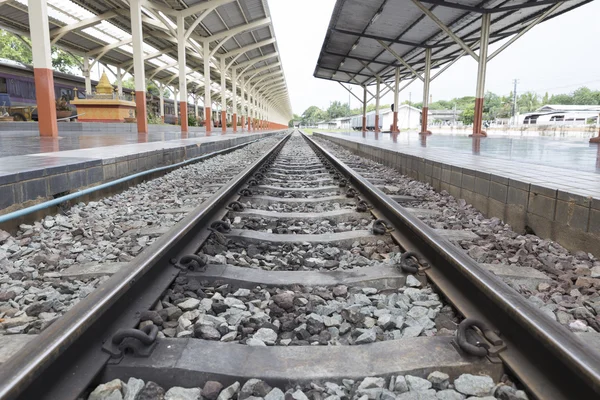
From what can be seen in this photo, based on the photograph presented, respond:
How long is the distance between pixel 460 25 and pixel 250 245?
16240 mm

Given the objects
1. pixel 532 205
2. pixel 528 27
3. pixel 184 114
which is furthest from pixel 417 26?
pixel 532 205

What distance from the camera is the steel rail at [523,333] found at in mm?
1220

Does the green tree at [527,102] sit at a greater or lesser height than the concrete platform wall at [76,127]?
greater

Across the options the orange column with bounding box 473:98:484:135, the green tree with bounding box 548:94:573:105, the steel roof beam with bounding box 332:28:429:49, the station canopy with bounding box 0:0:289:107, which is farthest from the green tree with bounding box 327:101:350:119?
the orange column with bounding box 473:98:484:135

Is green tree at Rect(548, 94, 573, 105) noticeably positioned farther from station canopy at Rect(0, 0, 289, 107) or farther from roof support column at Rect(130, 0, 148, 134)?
roof support column at Rect(130, 0, 148, 134)

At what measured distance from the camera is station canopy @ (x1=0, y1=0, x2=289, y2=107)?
683 inches

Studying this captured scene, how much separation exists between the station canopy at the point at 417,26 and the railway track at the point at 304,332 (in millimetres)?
12266

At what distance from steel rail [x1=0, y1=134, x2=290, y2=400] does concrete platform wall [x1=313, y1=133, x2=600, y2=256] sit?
278 cm

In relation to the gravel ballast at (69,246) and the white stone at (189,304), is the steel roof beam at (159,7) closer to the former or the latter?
the gravel ballast at (69,246)

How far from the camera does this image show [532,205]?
351 centimetres

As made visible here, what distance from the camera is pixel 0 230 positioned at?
3086 mm

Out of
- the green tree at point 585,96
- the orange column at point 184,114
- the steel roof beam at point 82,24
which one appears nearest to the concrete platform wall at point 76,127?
the orange column at point 184,114

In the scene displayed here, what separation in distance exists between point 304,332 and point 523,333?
0.83m

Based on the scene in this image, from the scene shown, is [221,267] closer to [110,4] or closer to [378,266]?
[378,266]
